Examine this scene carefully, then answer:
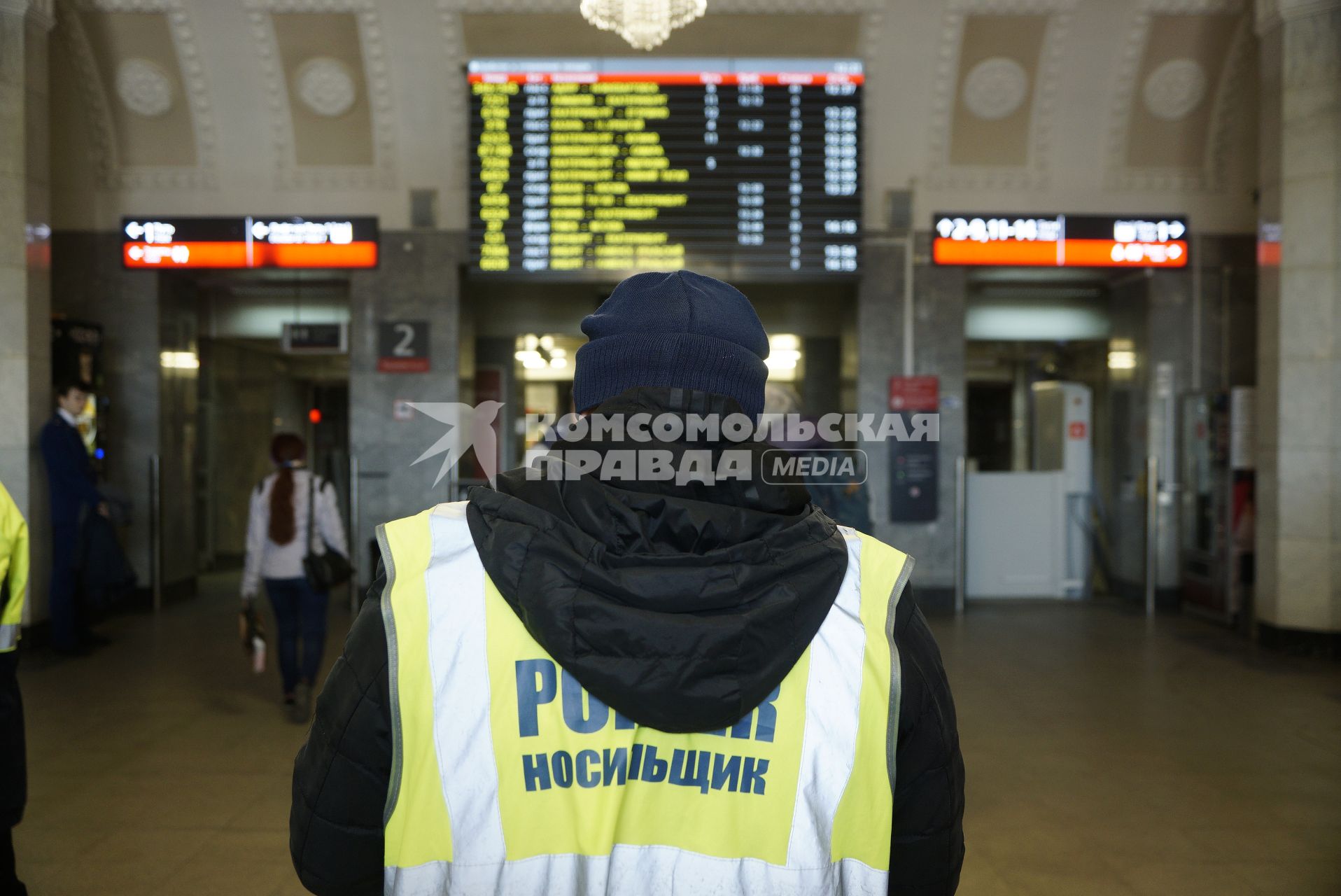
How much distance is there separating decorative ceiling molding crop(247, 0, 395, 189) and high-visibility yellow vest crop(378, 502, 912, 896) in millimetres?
7200

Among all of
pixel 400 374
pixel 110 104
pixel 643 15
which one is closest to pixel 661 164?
pixel 643 15

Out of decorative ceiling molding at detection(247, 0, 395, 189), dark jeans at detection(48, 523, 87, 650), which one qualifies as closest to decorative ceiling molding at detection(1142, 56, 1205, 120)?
decorative ceiling molding at detection(247, 0, 395, 189)

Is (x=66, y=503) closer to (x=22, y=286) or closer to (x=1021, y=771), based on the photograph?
(x=22, y=286)

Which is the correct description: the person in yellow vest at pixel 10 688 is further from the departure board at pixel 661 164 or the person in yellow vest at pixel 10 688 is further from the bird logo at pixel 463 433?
the bird logo at pixel 463 433

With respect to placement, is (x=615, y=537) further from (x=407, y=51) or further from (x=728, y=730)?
(x=407, y=51)

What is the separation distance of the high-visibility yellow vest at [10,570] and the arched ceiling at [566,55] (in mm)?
5440

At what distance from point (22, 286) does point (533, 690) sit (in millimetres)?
6604

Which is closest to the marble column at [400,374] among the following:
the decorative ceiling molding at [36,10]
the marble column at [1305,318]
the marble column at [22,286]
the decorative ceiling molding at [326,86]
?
the decorative ceiling molding at [326,86]

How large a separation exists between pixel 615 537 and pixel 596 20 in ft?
14.6

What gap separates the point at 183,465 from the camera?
26.9 feet

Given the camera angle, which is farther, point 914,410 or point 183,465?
point 183,465

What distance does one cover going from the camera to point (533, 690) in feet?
A: 3.34

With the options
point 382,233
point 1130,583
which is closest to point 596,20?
point 382,233

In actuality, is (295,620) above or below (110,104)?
below
